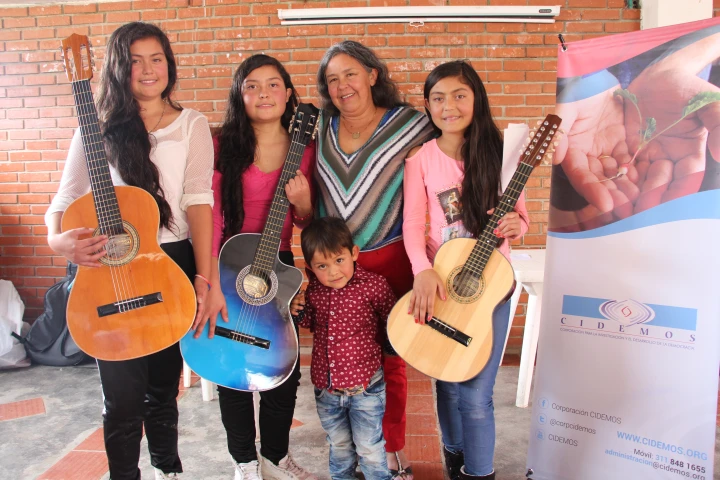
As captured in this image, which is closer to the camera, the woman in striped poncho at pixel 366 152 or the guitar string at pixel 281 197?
the guitar string at pixel 281 197

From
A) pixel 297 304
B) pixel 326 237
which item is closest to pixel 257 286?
pixel 297 304

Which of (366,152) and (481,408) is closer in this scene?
(481,408)

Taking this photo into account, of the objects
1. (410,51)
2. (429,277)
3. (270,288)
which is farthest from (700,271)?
(410,51)

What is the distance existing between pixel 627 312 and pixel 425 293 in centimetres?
72

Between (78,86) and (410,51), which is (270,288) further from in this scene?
(410,51)

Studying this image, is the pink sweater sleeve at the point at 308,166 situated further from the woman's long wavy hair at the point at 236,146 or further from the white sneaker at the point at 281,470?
the white sneaker at the point at 281,470

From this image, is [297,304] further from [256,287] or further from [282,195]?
[282,195]

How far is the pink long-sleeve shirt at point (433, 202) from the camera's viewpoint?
1.95 metres

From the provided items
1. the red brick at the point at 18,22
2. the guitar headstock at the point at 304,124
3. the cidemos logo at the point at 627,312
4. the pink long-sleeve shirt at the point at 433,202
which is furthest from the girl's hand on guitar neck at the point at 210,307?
the red brick at the point at 18,22

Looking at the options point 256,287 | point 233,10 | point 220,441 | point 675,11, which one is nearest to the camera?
point 256,287

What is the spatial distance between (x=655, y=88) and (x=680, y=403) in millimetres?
1058

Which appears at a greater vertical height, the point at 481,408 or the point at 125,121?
the point at 125,121

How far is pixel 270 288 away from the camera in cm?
196

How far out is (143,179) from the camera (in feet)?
5.71
